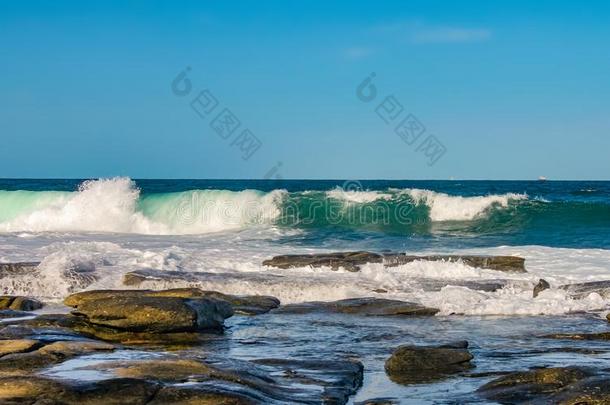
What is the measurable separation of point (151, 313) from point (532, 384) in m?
5.14

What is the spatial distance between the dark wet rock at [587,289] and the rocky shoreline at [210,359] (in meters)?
3.34

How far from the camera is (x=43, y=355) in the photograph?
832cm

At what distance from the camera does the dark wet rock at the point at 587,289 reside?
15062 millimetres

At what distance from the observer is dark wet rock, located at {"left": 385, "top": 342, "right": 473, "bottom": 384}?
28.4ft

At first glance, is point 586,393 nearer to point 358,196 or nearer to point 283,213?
point 283,213

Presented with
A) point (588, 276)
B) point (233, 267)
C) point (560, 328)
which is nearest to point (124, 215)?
point (233, 267)

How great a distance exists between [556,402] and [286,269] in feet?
41.5

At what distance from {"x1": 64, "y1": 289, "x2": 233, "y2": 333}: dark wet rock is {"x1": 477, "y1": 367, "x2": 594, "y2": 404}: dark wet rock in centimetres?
446

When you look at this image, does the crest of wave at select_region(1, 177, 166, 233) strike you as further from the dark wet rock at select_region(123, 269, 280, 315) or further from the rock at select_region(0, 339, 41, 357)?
the rock at select_region(0, 339, 41, 357)

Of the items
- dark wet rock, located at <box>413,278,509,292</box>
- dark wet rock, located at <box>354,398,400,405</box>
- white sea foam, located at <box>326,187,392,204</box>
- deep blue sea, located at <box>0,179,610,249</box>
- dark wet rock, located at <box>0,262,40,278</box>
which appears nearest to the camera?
dark wet rock, located at <box>354,398,400,405</box>

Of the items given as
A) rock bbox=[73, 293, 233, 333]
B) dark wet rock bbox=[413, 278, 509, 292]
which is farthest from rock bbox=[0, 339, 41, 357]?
dark wet rock bbox=[413, 278, 509, 292]

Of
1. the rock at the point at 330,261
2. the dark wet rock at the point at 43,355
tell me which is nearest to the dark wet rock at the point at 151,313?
the dark wet rock at the point at 43,355

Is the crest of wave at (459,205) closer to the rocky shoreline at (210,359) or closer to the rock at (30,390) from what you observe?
the rocky shoreline at (210,359)

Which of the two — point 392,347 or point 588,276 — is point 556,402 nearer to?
point 392,347
